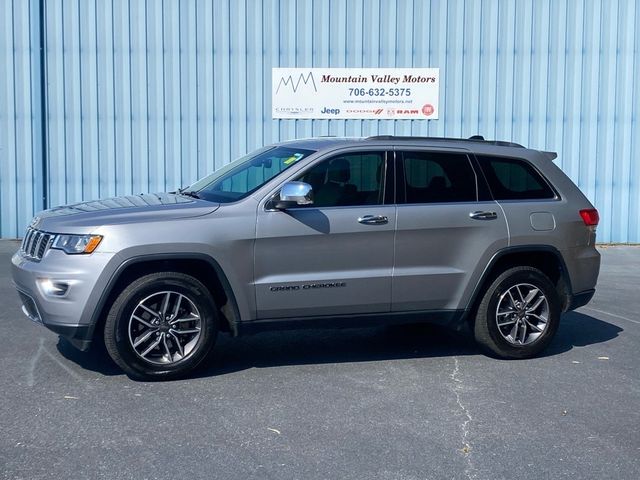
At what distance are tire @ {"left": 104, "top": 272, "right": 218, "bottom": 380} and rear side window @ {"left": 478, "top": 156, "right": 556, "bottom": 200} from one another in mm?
2531

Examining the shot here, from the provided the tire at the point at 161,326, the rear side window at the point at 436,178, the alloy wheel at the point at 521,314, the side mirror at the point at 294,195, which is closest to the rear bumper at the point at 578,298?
the alloy wheel at the point at 521,314

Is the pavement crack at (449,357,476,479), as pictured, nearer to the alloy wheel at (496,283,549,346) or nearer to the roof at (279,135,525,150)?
the alloy wheel at (496,283,549,346)

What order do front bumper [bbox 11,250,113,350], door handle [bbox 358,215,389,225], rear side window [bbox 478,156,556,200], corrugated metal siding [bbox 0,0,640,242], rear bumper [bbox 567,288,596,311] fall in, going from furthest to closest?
corrugated metal siding [bbox 0,0,640,242] < rear bumper [bbox 567,288,596,311] < rear side window [bbox 478,156,556,200] < door handle [bbox 358,215,389,225] < front bumper [bbox 11,250,113,350]

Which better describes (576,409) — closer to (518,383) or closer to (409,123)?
(518,383)

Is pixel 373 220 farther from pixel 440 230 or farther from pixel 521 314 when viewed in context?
pixel 521 314

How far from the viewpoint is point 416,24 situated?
14.6 meters

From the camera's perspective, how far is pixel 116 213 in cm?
664

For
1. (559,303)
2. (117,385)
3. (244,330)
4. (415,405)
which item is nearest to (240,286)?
(244,330)

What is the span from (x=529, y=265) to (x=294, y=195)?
225cm

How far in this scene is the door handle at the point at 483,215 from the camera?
7.36 m

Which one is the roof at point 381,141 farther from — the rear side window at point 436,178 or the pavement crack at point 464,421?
the pavement crack at point 464,421

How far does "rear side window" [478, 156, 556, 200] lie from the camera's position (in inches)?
299

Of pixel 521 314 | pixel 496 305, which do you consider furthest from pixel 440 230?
pixel 521 314

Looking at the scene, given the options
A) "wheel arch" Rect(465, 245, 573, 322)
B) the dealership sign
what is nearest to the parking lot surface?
"wheel arch" Rect(465, 245, 573, 322)
